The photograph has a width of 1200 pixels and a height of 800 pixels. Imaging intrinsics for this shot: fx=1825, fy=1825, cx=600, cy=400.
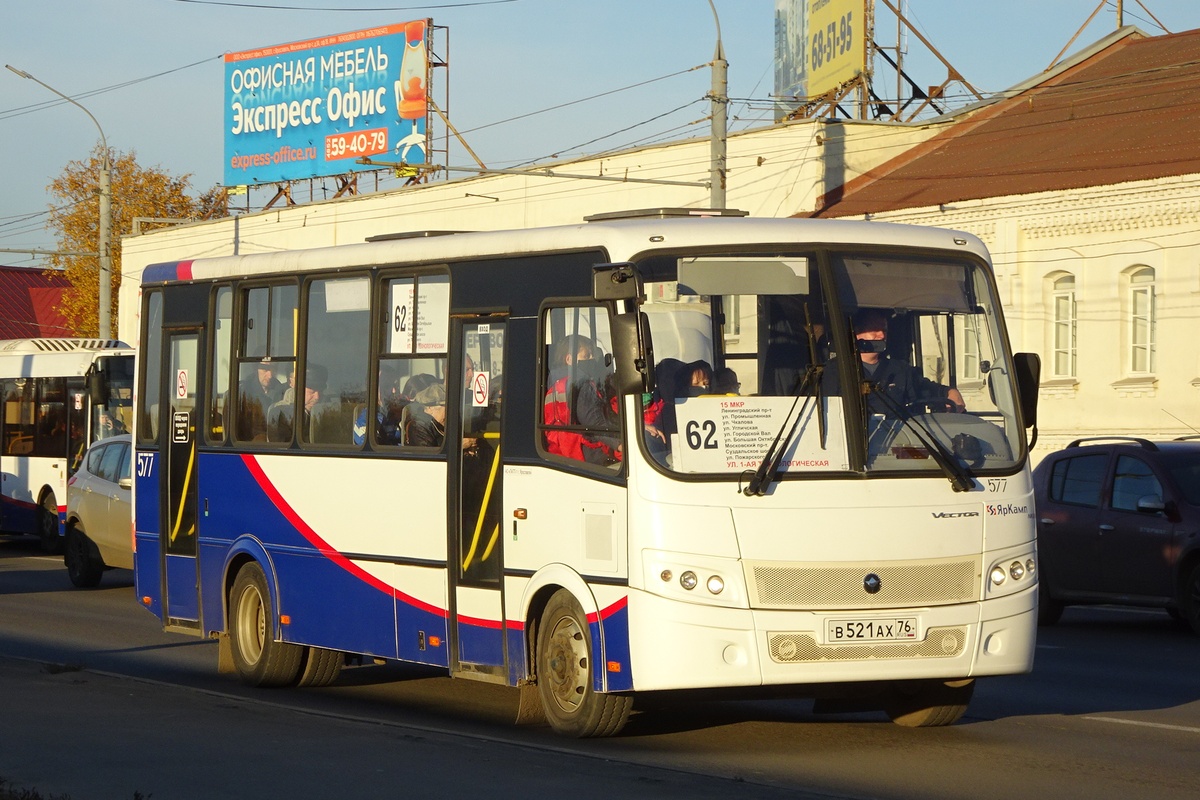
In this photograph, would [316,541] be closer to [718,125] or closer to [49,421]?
[718,125]

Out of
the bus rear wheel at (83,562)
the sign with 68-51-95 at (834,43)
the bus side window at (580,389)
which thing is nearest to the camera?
the bus side window at (580,389)

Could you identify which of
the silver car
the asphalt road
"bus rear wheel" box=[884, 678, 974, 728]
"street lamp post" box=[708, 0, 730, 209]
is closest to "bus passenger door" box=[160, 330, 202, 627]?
the asphalt road

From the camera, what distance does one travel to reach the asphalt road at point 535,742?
27.5ft

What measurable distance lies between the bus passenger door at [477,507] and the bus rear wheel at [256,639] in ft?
7.75

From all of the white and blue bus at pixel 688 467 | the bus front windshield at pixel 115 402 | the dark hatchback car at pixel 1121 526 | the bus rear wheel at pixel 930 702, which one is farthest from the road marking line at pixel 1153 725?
the bus front windshield at pixel 115 402

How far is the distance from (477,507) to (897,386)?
8.68 ft

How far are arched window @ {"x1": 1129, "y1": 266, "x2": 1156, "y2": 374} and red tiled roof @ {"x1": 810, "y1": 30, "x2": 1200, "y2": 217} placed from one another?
179 cm

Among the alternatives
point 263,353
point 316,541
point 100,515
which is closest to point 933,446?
point 316,541

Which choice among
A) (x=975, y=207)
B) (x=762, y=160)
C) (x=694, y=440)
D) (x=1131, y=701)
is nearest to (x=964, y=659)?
(x=694, y=440)

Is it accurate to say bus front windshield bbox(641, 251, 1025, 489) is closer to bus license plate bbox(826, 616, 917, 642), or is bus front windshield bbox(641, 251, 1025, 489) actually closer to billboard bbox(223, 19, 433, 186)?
bus license plate bbox(826, 616, 917, 642)

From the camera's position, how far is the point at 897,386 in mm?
9617

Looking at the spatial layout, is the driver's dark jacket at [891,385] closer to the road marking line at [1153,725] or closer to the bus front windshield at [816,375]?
the bus front windshield at [816,375]

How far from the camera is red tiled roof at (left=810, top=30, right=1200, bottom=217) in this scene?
33.1 meters

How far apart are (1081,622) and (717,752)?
1026 centimetres
